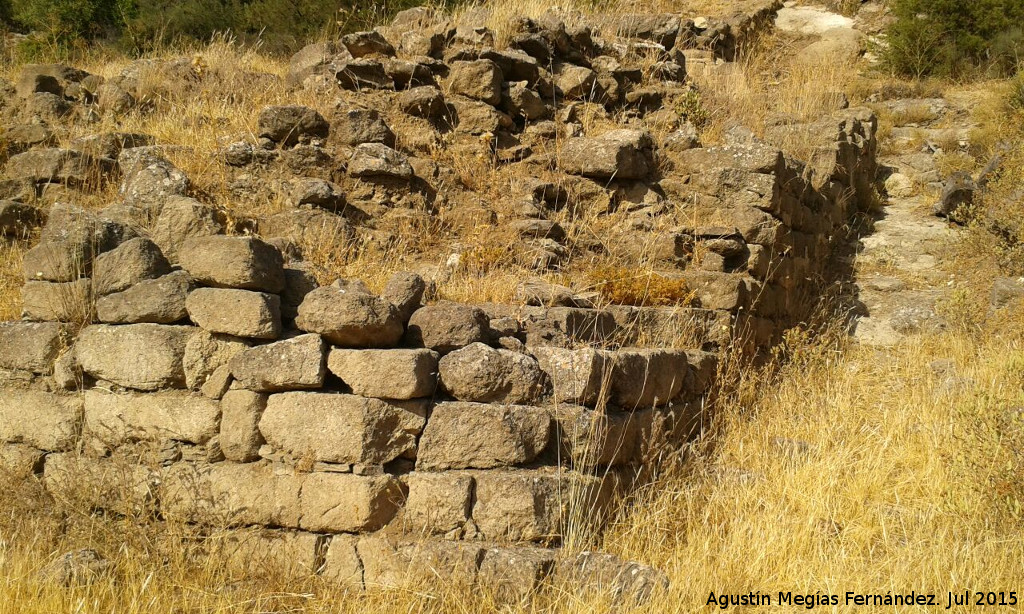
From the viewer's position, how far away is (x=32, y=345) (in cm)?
476

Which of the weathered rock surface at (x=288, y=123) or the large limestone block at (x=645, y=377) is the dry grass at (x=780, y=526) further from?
the weathered rock surface at (x=288, y=123)

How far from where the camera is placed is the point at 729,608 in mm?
3963

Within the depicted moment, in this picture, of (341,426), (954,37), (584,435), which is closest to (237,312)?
(341,426)

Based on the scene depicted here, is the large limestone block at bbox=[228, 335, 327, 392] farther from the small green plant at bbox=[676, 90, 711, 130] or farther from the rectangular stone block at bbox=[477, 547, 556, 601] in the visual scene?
the small green plant at bbox=[676, 90, 711, 130]

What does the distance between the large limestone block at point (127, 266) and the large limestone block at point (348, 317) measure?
0.98m

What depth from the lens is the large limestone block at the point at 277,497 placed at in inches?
162

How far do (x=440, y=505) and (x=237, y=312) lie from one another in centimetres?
149

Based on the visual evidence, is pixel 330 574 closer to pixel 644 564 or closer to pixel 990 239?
pixel 644 564

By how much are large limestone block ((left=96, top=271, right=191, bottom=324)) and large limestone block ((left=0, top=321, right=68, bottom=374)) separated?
14.4 inches

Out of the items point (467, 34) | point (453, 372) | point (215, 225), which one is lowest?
point (453, 372)

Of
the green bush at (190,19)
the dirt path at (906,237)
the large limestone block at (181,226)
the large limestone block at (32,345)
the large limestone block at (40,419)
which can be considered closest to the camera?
the large limestone block at (40,419)

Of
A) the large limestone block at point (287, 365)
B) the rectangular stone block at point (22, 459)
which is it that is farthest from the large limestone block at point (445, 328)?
the rectangular stone block at point (22, 459)

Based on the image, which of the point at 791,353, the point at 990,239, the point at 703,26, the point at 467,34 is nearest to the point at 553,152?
the point at 467,34

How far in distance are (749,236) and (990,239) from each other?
3.62m
